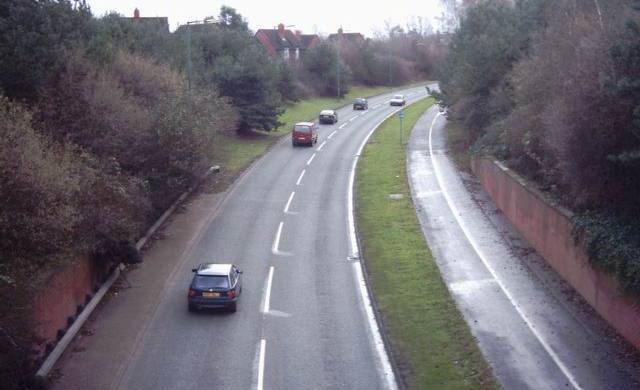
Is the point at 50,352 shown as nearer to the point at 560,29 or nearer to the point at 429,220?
the point at 429,220

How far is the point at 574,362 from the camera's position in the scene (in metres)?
18.4

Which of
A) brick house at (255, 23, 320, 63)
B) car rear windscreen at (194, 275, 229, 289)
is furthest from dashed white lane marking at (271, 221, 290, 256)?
brick house at (255, 23, 320, 63)

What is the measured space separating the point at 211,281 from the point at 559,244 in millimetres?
10896

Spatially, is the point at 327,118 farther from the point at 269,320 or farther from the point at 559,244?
the point at 269,320

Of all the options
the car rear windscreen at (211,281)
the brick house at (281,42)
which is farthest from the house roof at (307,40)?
the car rear windscreen at (211,281)

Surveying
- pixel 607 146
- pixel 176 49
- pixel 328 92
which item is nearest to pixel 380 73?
pixel 328 92

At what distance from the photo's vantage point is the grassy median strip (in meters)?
18.0

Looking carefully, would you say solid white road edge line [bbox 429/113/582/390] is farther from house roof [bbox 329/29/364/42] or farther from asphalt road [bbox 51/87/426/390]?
house roof [bbox 329/29/364/42]

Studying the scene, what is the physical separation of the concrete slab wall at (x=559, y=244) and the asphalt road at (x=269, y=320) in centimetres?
602

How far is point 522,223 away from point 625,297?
1117 centimetres

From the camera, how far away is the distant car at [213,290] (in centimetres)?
2241

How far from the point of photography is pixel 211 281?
2270 cm

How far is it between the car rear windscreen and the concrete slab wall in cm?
1007

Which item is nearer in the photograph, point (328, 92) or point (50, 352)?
point (50, 352)
